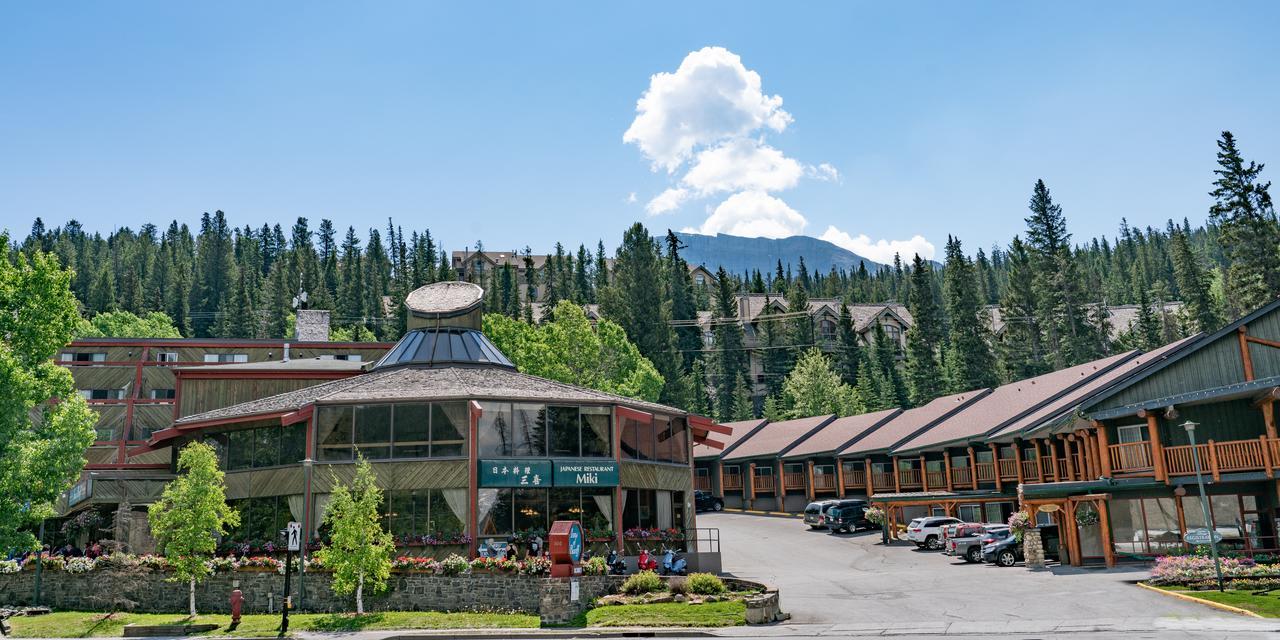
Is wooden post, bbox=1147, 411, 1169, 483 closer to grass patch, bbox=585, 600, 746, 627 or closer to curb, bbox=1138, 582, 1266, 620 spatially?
curb, bbox=1138, 582, 1266, 620

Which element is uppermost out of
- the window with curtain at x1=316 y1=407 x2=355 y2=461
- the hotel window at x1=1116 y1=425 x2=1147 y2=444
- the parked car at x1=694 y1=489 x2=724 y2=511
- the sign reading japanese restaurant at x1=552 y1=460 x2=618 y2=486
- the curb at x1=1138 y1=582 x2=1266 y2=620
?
the window with curtain at x1=316 y1=407 x2=355 y2=461

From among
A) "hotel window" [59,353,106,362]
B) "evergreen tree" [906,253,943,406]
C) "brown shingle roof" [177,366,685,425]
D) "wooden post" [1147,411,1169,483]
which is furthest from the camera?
"evergreen tree" [906,253,943,406]

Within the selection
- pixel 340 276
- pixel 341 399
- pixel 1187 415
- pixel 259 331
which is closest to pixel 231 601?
pixel 341 399

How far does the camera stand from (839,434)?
6116 centimetres

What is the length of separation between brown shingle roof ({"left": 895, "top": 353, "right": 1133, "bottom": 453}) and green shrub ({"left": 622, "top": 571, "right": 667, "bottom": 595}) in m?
22.5

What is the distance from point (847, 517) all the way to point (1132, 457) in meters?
18.1

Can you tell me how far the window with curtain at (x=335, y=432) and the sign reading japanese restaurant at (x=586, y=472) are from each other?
812 cm

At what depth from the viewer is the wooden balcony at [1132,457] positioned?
34.4 m

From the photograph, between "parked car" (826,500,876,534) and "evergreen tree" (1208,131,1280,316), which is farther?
"evergreen tree" (1208,131,1280,316)

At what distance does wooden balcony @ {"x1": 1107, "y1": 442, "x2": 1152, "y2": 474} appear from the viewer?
3438 centimetres

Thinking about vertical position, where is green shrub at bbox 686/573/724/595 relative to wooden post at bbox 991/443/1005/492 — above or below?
below

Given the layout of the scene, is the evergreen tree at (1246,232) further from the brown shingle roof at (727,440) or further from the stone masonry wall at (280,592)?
the stone masonry wall at (280,592)

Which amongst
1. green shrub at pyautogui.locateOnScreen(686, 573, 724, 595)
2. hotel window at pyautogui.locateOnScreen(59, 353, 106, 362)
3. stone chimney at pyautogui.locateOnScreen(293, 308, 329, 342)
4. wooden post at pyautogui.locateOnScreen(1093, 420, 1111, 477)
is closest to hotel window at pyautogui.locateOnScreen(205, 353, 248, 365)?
stone chimney at pyautogui.locateOnScreen(293, 308, 329, 342)

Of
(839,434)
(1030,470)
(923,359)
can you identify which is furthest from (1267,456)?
(923,359)
